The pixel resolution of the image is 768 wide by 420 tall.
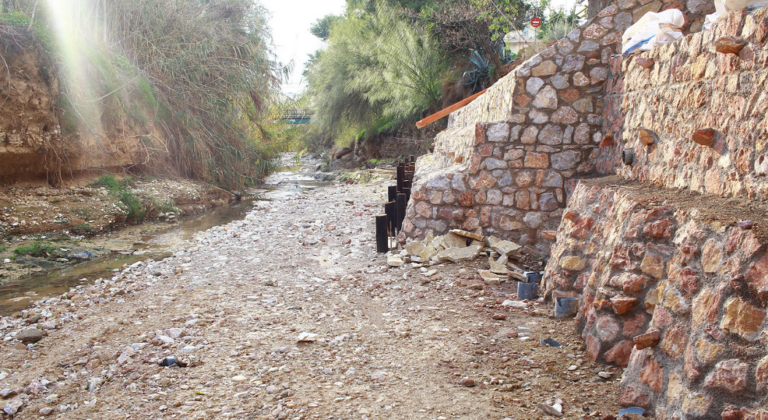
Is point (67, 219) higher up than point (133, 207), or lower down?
lower down

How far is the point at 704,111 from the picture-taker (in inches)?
126

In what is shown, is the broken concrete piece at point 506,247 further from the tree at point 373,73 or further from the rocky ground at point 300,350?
the tree at point 373,73

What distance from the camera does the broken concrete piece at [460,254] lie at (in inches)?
217

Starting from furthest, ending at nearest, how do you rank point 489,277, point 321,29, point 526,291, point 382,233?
point 321,29 < point 382,233 < point 489,277 < point 526,291

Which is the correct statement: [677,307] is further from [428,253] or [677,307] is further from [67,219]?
[67,219]

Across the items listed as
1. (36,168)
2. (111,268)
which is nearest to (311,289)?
(111,268)

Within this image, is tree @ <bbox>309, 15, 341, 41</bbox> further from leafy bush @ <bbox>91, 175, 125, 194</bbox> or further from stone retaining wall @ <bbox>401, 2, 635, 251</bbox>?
stone retaining wall @ <bbox>401, 2, 635, 251</bbox>

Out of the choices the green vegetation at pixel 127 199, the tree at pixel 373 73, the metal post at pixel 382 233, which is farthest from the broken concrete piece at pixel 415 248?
the tree at pixel 373 73

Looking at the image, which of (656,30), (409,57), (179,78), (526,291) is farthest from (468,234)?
(409,57)

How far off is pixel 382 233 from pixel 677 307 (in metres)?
4.34

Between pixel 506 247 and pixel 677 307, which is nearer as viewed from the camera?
pixel 677 307

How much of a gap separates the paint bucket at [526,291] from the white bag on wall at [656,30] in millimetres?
2176

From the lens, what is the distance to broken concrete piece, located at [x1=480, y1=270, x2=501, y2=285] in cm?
485

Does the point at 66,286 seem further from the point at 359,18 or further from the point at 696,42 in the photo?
the point at 359,18
